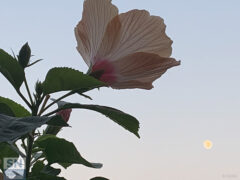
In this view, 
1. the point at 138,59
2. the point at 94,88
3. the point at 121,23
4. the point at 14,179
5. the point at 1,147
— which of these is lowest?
the point at 14,179

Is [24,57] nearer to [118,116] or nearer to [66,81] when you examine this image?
[66,81]

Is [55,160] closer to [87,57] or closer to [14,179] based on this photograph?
[14,179]

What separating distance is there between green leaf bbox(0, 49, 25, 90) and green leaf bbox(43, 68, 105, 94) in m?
0.10

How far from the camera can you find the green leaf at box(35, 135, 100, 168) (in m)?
1.82

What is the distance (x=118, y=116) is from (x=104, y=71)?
0.18 metres

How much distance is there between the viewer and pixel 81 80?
160cm

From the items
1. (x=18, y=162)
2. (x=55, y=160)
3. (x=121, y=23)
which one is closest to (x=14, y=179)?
(x=18, y=162)

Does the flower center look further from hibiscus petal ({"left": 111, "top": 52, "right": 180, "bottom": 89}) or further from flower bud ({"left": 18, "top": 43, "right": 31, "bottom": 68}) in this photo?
flower bud ({"left": 18, "top": 43, "right": 31, "bottom": 68})

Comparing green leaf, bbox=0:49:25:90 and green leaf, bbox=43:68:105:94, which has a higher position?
green leaf, bbox=0:49:25:90

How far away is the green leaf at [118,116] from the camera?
1.68 metres

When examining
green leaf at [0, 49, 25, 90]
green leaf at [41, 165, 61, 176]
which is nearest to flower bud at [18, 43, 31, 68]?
green leaf at [0, 49, 25, 90]

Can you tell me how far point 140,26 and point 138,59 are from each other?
0.16 meters

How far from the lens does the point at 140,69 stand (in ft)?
5.67

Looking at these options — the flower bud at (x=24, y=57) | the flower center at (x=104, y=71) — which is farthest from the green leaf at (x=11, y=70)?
the flower center at (x=104, y=71)
